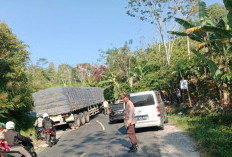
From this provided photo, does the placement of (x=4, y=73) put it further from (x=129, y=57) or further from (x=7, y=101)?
(x=129, y=57)

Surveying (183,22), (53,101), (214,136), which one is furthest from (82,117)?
(214,136)

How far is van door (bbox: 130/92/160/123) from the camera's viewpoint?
1137cm

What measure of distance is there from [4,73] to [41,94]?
297 cm

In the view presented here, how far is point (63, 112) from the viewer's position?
16.3m

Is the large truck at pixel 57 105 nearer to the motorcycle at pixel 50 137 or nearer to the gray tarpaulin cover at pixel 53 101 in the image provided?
the gray tarpaulin cover at pixel 53 101

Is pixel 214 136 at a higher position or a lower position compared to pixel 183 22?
lower

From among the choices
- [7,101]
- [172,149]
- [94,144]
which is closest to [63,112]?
[7,101]

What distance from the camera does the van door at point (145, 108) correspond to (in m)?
11.4

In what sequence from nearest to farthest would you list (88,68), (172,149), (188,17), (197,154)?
(197,154) → (172,149) → (188,17) → (88,68)

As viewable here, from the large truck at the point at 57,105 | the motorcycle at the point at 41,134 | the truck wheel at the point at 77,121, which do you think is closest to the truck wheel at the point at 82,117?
the truck wheel at the point at 77,121

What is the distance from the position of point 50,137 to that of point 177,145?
608 centimetres

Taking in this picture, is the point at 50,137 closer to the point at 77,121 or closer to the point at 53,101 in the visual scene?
the point at 53,101

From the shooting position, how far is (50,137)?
1182 centimetres

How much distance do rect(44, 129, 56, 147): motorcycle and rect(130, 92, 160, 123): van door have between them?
13.2 feet
